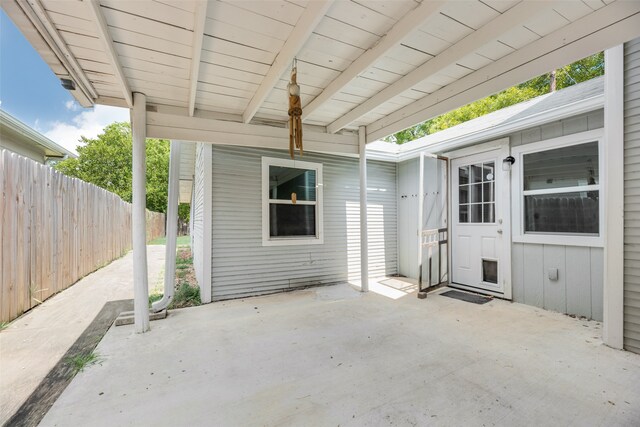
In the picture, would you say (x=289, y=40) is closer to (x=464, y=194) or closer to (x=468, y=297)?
(x=464, y=194)

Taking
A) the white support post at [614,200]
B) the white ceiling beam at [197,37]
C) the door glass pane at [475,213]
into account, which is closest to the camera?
the white ceiling beam at [197,37]

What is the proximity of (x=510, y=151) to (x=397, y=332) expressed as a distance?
3.05 metres

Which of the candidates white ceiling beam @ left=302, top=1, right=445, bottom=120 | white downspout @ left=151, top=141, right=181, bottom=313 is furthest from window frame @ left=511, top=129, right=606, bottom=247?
white downspout @ left=151, top=141, right=181, bottom=313

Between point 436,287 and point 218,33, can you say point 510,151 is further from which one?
point 218,33

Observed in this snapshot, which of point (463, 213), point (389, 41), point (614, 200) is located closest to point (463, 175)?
point (463, 213)

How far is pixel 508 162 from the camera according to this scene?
387 cm

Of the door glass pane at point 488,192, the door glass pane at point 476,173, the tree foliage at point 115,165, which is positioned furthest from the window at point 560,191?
the tree foliage at point 115,165

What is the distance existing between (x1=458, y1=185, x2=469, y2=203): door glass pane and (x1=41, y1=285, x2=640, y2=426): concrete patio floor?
188 centimetres

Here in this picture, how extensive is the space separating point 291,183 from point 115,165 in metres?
20.0

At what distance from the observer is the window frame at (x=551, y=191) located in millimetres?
3043

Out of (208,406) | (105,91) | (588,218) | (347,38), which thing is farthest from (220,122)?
(588,218)

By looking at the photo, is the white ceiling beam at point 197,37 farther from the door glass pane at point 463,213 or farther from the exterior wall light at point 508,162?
the door glass pane at point 463,213

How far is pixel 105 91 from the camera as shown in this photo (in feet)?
9.27

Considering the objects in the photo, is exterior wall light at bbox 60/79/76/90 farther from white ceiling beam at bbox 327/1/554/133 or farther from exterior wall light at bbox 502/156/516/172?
exterior wall light at bbox 502/156/516/172
